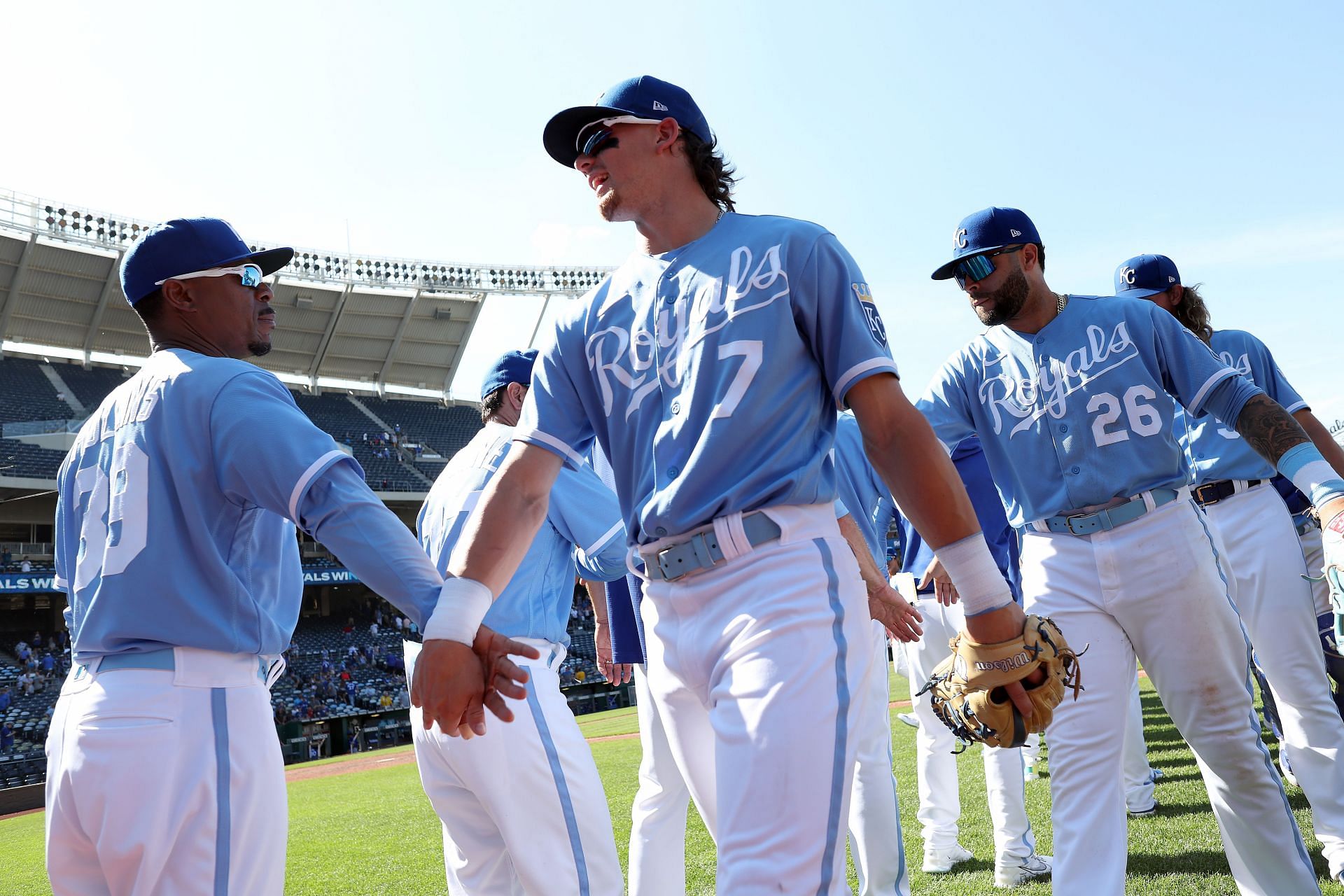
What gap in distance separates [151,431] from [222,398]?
21 centimetres

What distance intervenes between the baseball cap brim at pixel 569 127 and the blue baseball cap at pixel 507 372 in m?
1.36

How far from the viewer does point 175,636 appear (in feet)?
7.74

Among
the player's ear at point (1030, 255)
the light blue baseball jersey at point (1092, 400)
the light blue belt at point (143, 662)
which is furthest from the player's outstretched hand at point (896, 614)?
the light blue belt at point (143, 662)

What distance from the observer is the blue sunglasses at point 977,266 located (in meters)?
3.65

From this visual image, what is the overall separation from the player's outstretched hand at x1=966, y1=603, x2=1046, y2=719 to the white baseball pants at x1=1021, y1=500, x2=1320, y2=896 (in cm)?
117

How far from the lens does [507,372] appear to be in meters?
3.95

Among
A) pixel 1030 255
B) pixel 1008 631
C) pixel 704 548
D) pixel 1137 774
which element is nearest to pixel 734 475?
pixel 704 548

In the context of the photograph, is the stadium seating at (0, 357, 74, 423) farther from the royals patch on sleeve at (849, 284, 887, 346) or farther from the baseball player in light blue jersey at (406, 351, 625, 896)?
the royals patch on sleeve at (849, 284, 887, 346)

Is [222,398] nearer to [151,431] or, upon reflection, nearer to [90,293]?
[151,431]

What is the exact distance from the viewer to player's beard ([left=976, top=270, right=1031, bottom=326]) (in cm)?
366

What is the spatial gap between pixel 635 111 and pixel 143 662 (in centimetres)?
171

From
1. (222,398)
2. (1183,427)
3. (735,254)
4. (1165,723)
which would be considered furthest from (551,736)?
(1165,723)

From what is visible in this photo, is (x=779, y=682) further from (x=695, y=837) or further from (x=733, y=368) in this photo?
(x=695, y=837)

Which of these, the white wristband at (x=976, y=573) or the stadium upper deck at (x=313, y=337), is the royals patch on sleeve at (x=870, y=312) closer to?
the white wristband at (x=976, y=573)
